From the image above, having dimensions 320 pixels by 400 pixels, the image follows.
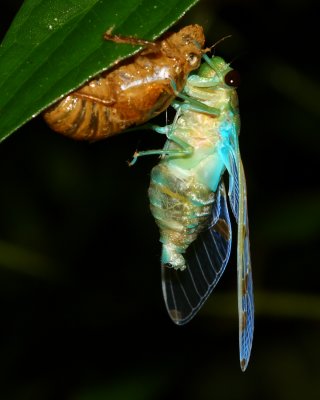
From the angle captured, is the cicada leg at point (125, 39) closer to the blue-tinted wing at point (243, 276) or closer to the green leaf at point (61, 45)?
the green leaf at point (61, 45)

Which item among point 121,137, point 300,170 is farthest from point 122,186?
point 300,170

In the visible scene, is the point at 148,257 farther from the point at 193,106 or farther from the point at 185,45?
the point at 185,45

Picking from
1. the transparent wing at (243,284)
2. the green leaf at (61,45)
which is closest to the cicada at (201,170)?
the transparent wing at (243,284)

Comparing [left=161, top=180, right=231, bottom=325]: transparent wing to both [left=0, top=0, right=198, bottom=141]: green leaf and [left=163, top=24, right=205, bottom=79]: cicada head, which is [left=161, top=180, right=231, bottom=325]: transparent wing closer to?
[left=163, top=24, right=205, bottom=79]: cicada head

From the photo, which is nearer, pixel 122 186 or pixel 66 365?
pixel 66 365

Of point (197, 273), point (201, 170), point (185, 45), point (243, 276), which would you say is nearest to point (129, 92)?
point (185, 45)

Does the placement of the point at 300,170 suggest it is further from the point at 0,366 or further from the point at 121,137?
the point at 0,366
